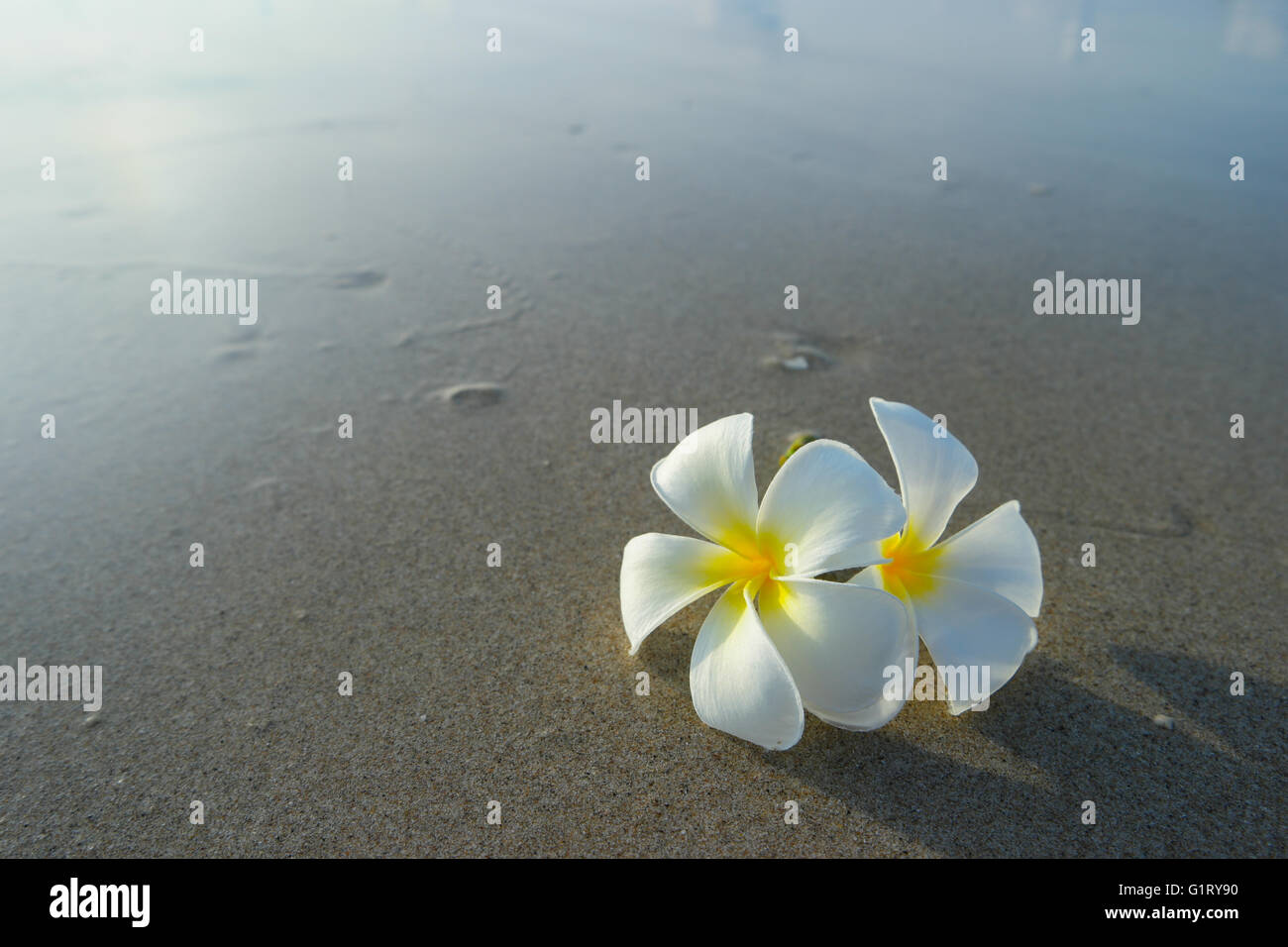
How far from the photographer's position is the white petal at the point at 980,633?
1.48 m

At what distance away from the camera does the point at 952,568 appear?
1562 millimetres

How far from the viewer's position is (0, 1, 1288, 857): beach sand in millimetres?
1499

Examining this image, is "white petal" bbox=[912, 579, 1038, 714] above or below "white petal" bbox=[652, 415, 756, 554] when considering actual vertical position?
below

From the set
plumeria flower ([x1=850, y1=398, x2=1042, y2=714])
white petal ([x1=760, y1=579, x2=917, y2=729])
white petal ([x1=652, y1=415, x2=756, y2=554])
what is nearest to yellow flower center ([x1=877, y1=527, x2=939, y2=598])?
plumeria flower ([x1=850, y1=398, x2=1042, y2=714])

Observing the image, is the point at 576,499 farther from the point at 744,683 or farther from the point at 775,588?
the point at 744,683

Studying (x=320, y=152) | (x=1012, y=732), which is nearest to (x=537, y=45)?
(x=320, y=152)

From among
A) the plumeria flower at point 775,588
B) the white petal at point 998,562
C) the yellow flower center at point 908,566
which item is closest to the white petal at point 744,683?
the plumeria flower at point 775,588

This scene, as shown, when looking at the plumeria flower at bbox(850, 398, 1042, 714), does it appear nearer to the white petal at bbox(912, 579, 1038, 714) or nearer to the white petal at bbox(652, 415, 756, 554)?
the white petal at bbox(912, 579, 1038, 714)

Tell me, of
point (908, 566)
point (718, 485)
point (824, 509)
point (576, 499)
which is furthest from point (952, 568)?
point (576, 499)

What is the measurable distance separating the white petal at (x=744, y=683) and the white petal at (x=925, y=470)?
0.31m

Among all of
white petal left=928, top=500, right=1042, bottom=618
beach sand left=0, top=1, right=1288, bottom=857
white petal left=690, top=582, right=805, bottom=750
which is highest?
white petal left=928, top=500, right=1042, bottom=618

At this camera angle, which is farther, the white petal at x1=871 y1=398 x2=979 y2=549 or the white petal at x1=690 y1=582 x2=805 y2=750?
the white petal at x1=871 y1=398 x2=979 y2=549

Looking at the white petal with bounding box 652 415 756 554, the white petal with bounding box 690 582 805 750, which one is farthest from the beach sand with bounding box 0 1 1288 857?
the white petal with bounding box 652 415 756 554

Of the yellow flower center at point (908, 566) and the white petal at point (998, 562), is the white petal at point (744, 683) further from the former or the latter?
the white petal at point (998, 562)
